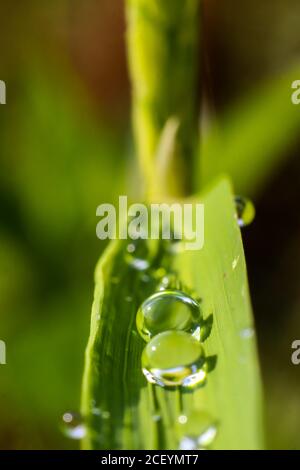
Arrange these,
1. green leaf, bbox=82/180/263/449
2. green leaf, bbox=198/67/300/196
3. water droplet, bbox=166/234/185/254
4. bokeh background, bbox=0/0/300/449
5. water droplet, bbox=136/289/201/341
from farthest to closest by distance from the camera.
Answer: green leaf, bbox=198/67/300/196 < bokeh background, bbox=0/0/300/449 < water droplet, bbox=166/234/185/254 < water droplet, bbox=136/289/201/341 < green leaf, bbox=82/180/263/449

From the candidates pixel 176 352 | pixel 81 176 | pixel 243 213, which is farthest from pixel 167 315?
pixel 81 176

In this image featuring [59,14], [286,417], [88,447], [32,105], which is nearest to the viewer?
[88,447]

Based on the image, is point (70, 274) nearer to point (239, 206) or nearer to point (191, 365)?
point (239, 206)

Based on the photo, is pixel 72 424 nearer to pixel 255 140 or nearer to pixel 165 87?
pixel 165 87

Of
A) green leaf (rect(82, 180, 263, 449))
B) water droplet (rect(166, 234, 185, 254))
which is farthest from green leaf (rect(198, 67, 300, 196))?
green leaf (rect(82, 180, 263, 449))

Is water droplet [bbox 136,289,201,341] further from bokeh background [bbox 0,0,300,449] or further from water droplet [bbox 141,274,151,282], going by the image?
bokeh background [bbox 0,0,300,449]

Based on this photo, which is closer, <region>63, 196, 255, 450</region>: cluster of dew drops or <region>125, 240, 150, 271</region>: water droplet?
<region>63, 196, 255, 450</region>: cluster of dew drops

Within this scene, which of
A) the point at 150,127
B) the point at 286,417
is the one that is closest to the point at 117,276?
the point at 150,127
